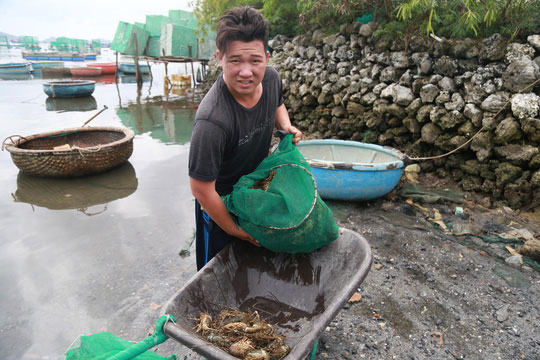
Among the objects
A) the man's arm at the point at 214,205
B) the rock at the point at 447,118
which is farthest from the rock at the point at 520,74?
the man's arm at the point at 214,205

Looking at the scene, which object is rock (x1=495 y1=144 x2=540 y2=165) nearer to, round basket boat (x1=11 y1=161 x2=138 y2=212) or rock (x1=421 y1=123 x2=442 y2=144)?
rock (x1=421 y1=123 x2=442 y2=144)

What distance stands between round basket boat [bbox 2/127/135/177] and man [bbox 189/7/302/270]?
4.98m

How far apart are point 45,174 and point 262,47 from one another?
6048 mm

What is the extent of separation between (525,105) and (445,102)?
42.4 inches

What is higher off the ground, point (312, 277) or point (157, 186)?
point (312, 277)

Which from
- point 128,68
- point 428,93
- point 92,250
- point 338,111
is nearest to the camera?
point 92,250

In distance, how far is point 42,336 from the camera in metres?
2.91

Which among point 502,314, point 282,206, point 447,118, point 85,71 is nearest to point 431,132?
point 447,118

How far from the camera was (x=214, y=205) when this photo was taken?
5.85 feet

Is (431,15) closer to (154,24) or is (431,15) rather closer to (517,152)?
(517,152)

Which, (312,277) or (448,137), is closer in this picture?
(312,277)

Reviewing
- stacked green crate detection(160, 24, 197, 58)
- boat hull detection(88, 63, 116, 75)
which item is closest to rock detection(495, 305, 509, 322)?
stacked green crate detection(160, 24, 197, 58)

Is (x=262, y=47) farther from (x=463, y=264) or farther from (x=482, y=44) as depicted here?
(x=482, y=44)

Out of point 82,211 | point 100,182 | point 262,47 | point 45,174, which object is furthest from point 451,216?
point 45,174
